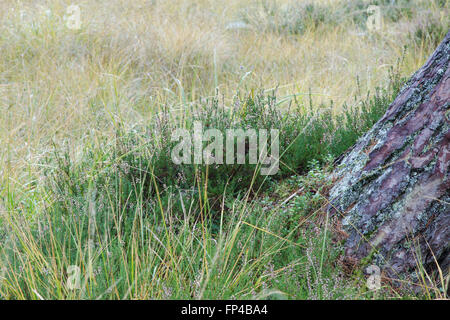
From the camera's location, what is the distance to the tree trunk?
1.75m

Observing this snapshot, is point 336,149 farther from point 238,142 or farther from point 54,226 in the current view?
point 54,226

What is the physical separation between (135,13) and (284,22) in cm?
237

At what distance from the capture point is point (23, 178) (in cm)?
328

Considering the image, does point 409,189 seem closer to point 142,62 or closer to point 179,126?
point 179,126

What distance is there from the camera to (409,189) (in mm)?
1807
